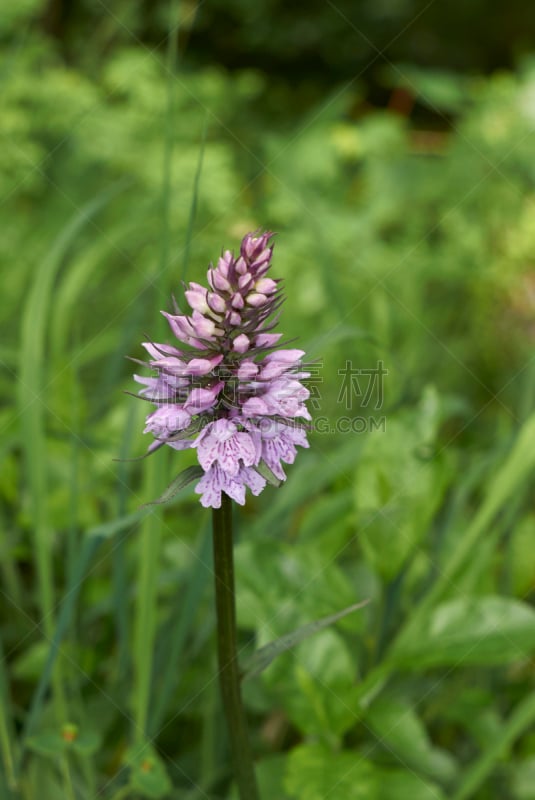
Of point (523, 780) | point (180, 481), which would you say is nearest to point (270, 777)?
Result: point (523, 780)

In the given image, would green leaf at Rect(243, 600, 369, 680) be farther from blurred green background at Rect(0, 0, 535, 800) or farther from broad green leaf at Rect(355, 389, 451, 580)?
broad green leaf at Rect(355, 389, 451, 580)

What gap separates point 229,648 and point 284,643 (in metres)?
0.08

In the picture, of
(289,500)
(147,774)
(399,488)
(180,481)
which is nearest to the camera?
(180,481)

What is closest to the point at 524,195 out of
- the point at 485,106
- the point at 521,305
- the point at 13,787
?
the point at 485,106

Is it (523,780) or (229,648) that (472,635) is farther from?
(229,648)

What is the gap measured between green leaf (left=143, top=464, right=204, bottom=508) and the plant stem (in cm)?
5

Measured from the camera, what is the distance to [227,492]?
0.95 metres

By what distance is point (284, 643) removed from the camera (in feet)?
3.34

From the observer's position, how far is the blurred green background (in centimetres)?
142

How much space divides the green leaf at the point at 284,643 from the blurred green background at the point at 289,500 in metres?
0.27

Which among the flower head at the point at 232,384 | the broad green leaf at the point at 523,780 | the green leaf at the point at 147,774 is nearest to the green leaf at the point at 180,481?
the flower head at the point at 232,384

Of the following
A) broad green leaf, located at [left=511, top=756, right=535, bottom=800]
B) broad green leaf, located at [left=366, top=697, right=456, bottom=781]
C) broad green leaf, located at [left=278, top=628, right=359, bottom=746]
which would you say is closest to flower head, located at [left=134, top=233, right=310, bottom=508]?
broad green leaf, located at [left=278, top=628, right=359, bottom=746]

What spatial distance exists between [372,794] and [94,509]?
90cm

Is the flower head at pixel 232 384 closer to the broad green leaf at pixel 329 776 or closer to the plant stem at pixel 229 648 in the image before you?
the plant stem at pixel 229 648
